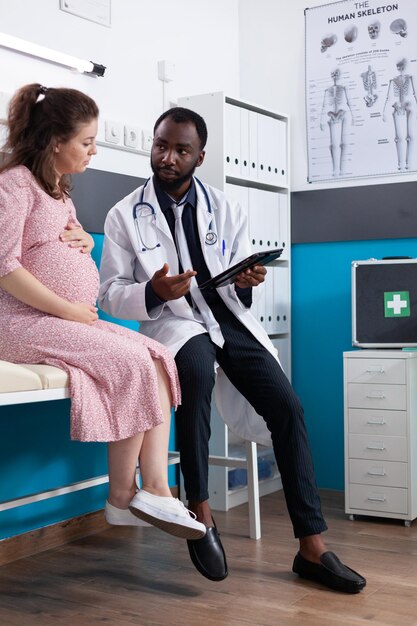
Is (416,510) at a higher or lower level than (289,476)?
lower

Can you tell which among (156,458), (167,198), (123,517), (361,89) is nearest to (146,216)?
(167,198)

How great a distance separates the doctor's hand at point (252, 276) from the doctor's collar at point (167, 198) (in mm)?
354

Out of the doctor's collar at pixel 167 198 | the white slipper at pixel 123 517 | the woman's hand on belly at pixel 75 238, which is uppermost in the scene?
the doctor's collar at pixel 167 198

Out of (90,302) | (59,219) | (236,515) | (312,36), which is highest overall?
(312,36)

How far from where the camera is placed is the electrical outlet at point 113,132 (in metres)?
2.82

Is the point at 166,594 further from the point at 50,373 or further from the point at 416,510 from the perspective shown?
the point at 416,510

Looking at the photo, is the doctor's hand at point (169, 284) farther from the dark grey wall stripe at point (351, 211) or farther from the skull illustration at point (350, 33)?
the skull illustration at point (350, 33)

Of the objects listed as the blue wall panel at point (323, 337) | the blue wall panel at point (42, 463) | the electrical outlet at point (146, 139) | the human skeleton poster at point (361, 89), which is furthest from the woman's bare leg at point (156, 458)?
the human skeleton poster at point (361, 89)

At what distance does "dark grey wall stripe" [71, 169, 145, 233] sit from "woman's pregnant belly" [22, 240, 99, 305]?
549 millimetres

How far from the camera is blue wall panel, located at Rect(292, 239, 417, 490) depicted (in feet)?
11.0

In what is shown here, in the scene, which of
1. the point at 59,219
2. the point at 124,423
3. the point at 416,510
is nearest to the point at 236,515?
the point at 416,510

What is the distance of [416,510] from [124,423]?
1346mm

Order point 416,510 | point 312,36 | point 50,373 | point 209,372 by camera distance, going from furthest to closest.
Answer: point 312,36 → point 416,510 → point 209,372 → point 50,373

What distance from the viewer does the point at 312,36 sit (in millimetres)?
3422
